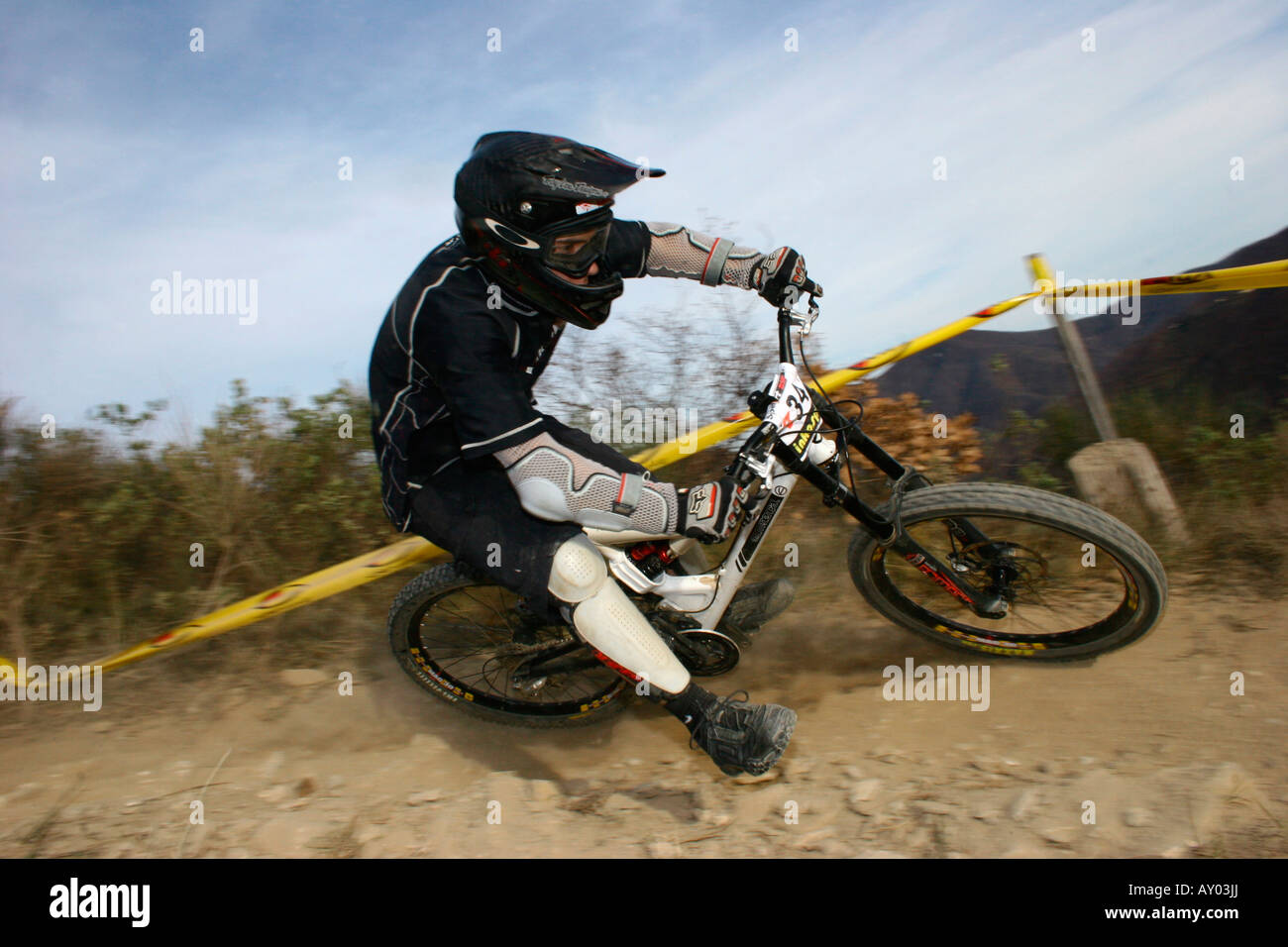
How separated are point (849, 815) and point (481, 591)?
72.4 inches

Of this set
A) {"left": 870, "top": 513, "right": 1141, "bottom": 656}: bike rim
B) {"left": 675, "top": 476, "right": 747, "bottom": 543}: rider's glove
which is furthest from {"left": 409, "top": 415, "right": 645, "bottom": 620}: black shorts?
{"left": 870, "top": 513, "right": 1141, "bottom": 656}: bike rim

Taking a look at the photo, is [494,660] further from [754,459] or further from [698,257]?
[698,257]

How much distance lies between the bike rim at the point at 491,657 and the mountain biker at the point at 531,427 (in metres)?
0.61

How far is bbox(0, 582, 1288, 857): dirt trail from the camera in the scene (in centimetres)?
239

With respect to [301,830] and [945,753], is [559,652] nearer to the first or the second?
[301,830]

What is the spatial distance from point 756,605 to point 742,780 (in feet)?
2.30

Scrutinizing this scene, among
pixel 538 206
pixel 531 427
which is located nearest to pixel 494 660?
pixel 531 427

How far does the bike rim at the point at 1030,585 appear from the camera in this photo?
10.1 ft

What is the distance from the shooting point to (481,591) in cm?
350

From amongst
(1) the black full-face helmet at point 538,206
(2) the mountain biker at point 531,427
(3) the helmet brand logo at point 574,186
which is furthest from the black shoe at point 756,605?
(3) the helmet brand logo at point 574,186

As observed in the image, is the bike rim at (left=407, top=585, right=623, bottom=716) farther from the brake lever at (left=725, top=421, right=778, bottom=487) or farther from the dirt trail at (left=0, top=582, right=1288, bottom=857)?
the brake lever at (left=725, top=421, right=778, bottom=487)

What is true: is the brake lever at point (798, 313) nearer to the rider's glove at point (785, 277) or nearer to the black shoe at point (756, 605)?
the rider's glove at point (785, 277)

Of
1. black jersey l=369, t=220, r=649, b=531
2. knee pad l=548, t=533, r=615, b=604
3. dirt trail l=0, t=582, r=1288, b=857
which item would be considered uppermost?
black jersey l=369, t=220, r=649, b=531

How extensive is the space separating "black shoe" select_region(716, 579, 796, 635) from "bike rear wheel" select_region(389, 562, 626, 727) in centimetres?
61
